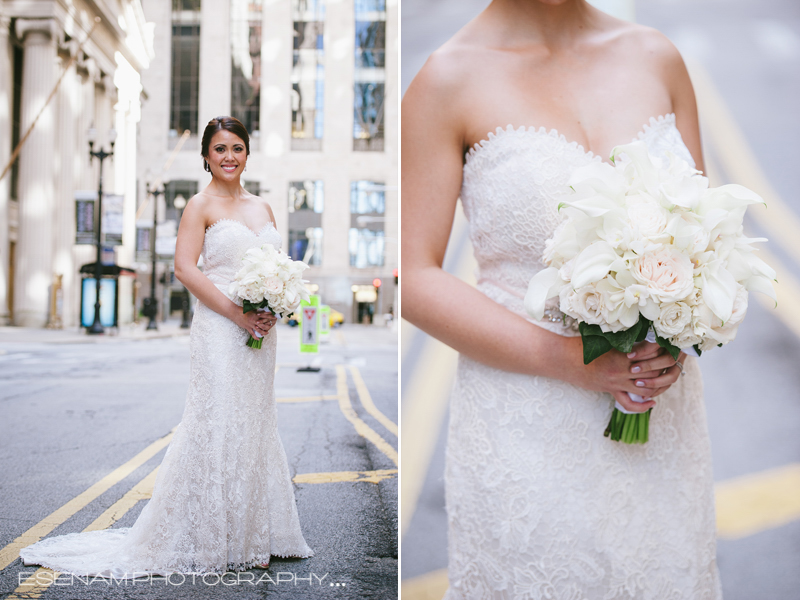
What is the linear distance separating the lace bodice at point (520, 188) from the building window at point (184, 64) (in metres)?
1.48

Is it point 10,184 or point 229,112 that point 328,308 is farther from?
point 10,184

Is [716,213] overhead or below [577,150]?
below

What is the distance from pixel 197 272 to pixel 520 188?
51.4 inches

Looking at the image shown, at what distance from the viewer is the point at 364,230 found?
9.73 feet

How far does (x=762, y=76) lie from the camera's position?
2510 millimetres

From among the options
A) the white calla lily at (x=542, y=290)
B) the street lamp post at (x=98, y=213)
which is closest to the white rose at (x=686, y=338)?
the white calla lily at (x=542, y=290)

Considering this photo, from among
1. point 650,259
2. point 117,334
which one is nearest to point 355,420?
point 117,334

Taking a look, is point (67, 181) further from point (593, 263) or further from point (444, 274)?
point (593, 263)

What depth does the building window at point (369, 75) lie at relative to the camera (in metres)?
2.63

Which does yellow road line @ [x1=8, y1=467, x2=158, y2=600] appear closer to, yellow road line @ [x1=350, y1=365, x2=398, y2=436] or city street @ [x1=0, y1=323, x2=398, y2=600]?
city street @ [x1=0, y1=323, x2=398, y2=600]

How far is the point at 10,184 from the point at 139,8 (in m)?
0.91

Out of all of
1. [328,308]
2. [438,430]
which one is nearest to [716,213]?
[438,430]

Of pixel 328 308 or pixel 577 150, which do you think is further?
pixel 328 308

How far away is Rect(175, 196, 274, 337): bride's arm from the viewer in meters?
2.16
